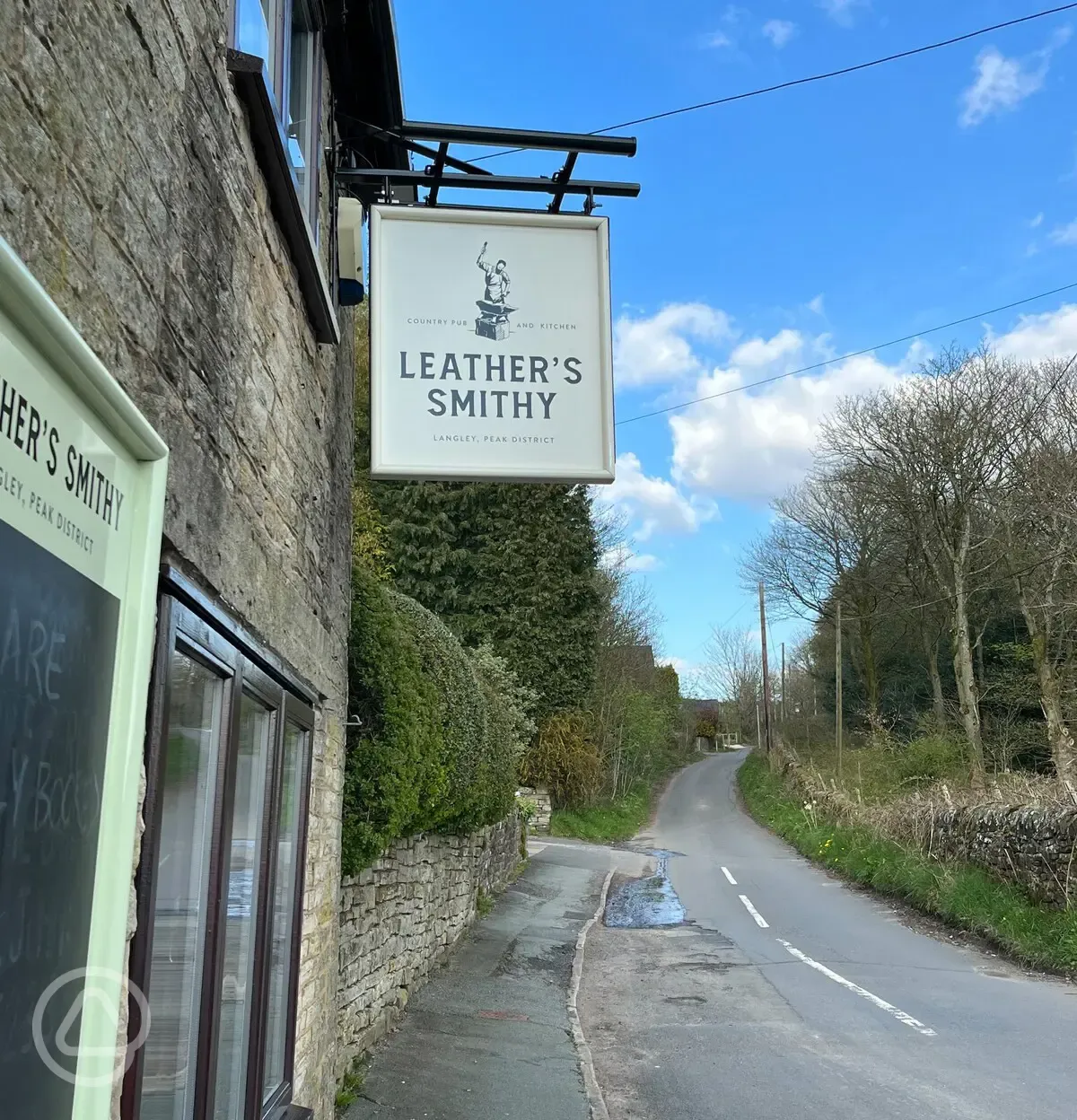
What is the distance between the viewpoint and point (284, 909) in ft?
15.2

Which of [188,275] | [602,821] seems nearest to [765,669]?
[602,821]

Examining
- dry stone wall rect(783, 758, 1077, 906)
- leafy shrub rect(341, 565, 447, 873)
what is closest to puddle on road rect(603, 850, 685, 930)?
dry stone wall rect(783, 758, 1077, 906)

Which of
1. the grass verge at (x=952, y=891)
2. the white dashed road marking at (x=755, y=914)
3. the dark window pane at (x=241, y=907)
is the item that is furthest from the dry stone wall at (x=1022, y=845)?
the dark window pane at (x=241, y=907)

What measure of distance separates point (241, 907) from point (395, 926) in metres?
5.42

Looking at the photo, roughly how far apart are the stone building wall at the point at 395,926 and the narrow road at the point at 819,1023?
1.73m

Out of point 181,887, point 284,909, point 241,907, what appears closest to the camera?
point 181,887

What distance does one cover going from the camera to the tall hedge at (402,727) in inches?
267

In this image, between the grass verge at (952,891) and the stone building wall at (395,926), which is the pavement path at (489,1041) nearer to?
the stone building wall at (395,926)

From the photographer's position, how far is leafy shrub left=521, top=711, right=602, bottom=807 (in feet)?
108

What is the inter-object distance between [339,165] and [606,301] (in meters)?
1.93

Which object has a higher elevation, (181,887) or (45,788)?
(45,788)

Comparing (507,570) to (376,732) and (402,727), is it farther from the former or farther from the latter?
(376,732)

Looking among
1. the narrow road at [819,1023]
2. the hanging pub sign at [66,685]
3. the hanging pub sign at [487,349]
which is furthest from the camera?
the narrow road at [819,1023]

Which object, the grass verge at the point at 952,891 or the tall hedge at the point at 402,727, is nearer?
the tall hedge at the point at 402,727
